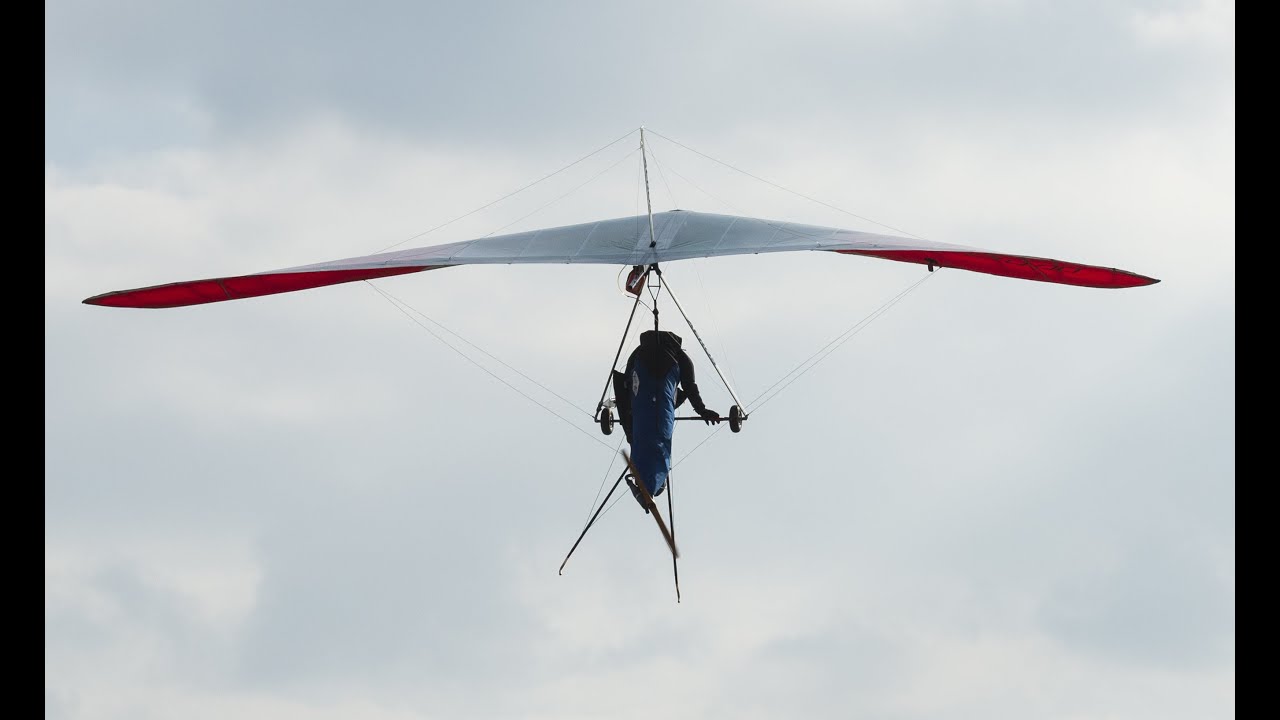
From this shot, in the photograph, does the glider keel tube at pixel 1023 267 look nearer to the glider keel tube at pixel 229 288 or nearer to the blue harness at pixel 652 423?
the blue harness at pixel 652 423

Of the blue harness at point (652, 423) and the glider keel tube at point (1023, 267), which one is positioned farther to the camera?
the glider keel tube at point (1023, 267)

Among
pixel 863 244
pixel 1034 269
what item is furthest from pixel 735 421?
pixel 1034 269

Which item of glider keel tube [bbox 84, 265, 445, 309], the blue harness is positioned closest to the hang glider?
glider keel tube [bbox 84, 265, 445, 309]

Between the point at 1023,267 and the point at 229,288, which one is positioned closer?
the point at 229,288

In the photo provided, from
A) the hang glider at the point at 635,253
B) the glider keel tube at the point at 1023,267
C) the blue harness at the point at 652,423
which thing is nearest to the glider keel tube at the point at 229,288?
the hang glider at the point at 635,253

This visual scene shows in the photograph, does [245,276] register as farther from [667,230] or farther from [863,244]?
[863,244]

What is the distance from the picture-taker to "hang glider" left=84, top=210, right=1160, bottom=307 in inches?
514

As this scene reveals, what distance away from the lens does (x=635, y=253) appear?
1312cm

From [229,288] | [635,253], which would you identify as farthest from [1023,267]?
[229,288]

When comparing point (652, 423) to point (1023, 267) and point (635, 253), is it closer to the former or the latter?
point (635, 253)

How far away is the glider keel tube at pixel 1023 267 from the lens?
13.5 meters

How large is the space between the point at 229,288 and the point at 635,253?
124 inches

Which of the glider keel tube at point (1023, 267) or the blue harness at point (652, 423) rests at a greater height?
the glider keel tube at point (1023, 267)
